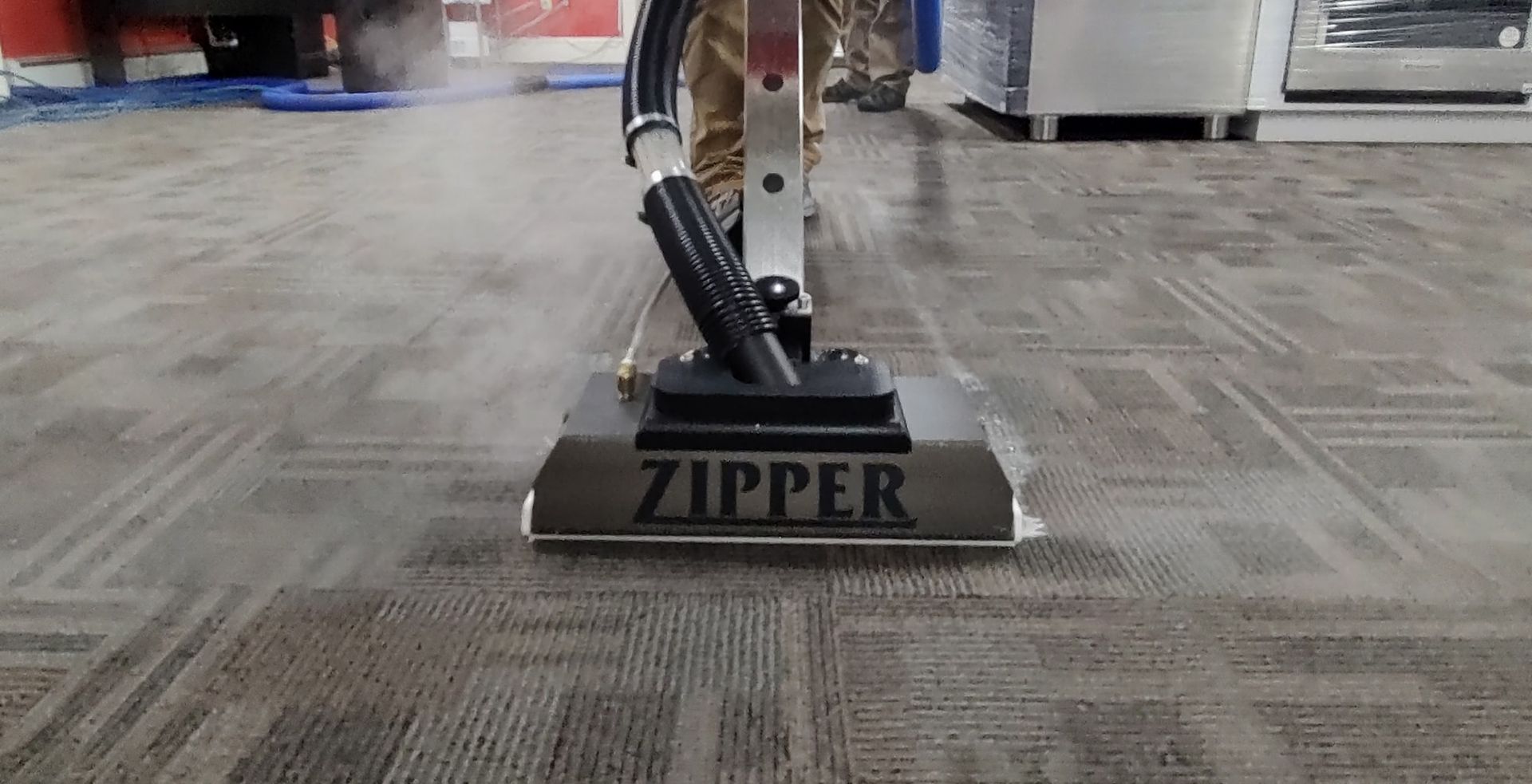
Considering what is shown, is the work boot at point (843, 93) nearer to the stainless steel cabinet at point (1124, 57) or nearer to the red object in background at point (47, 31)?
the stainless steel cabinet at point (1124, 57)

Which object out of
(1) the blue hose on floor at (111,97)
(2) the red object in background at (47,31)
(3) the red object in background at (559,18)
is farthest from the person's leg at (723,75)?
(3) the red object in background at (559,18)

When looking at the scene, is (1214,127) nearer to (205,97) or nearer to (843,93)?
(843,93)

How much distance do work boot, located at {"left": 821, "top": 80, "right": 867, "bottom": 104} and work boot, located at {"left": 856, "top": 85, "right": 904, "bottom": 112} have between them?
0.64ft

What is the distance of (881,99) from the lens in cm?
340

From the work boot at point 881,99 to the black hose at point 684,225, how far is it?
104 inches

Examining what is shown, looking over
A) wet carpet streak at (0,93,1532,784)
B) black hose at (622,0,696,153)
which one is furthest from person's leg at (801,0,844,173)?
black hose at (622,0,696,153)

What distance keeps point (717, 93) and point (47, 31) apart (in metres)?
3.04

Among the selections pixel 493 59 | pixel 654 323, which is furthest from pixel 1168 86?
pixel 493 59

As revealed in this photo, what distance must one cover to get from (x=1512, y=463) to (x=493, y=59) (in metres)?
5.02

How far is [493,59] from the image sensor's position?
17.3 feet

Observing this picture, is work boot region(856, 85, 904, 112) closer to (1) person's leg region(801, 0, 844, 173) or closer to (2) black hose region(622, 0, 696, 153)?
(1) person's leg region(801, 0, 844, 173)

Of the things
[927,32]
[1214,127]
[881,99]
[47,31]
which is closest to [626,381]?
[927,32]

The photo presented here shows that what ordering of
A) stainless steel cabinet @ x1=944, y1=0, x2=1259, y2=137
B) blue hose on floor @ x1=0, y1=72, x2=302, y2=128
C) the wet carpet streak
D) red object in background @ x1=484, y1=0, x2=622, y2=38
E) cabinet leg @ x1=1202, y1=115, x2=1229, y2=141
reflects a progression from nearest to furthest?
the wet carpet streak < stainless steel cabinet @ x1=944, y1=0, x2=1259, y2=137 < cabinet leg @ x1=1202, y1=115, x2=1229, y2=141 < blue hose on floor @ x1=0, y1=72, x2=302, y2=128 < red object in background @ x1=484, y1=0, x2=622, y2=38

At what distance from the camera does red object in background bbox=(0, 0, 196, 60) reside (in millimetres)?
3322
